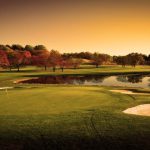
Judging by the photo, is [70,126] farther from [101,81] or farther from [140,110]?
[101,81]

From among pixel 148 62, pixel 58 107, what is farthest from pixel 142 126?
pixel 148 62

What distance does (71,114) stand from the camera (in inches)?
734

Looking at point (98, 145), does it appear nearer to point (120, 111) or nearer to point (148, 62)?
point (120, 111)

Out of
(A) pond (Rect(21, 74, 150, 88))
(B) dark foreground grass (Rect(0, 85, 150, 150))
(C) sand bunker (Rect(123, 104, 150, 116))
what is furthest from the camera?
(A) pond (Rect(21, 74, 150, 88))

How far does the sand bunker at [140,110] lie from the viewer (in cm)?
2000

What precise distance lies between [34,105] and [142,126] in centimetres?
873

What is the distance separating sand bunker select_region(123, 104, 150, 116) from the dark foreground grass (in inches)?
25.2

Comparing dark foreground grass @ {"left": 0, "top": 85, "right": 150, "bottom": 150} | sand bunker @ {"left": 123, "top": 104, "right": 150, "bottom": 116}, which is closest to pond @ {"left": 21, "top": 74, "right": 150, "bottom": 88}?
sand bunker @ {"left": 123, "top": 104, "right": 150, "bottom": 116}

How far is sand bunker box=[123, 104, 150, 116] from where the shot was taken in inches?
787

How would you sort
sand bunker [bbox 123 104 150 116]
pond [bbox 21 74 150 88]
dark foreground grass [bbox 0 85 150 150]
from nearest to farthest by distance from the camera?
1. dark foreground grass [bbox 0 85 150 150]
2. sand bunker [bbox 123 104 150 116]
3. pond [bbox 21 74 150 88]

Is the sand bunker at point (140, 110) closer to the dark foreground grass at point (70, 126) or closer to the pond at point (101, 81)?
the dark foreground grass at point (70, 126)

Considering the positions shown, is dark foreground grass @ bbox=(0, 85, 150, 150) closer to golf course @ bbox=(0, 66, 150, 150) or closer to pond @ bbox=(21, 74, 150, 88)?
golf course @ bbox=(0, 66, 150, 150)

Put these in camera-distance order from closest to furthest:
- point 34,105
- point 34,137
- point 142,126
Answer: point 34,137 < point 142,126 < point 34,105

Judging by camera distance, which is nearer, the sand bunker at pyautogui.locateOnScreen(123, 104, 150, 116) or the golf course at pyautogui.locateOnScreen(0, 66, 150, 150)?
the golf course at pyautogui.locateOnScreen(0, 66, 150, 150)
